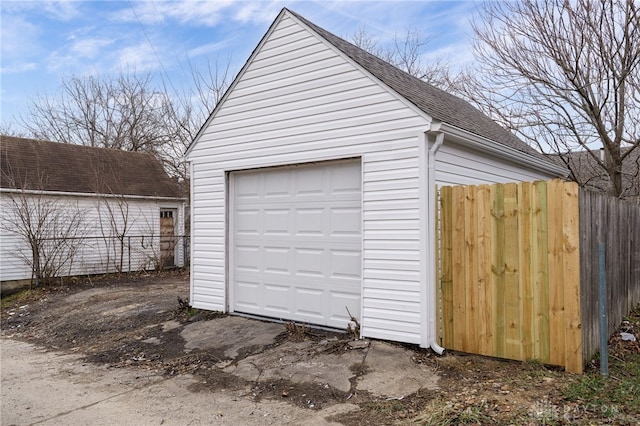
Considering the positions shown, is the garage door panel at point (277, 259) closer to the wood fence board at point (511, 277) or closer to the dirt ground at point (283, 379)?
A: the dirt ground at point (283, 379)

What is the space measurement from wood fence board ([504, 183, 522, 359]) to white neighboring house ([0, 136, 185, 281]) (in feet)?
40.5

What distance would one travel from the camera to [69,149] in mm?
16625

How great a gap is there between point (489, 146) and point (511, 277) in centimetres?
218

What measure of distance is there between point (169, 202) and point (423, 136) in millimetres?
13645

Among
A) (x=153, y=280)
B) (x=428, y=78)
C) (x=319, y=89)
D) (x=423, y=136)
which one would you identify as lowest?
(x=153, y=280)

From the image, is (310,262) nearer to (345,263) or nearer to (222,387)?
(345,263)

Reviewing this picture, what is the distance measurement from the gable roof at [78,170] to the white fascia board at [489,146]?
1255 centimetres

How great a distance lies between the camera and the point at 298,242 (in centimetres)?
677

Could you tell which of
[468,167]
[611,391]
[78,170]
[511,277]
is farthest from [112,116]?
[611,391]

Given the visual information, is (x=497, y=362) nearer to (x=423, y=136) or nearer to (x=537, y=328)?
(x=537, y=328)

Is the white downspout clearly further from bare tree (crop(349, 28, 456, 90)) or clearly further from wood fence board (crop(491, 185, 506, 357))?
bare tree (crop(349, 28, 456, 90))

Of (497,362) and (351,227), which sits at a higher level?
(351,227)

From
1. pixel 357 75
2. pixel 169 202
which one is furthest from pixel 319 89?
pixel 169 202

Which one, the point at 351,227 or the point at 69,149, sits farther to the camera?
the point at 69,149
